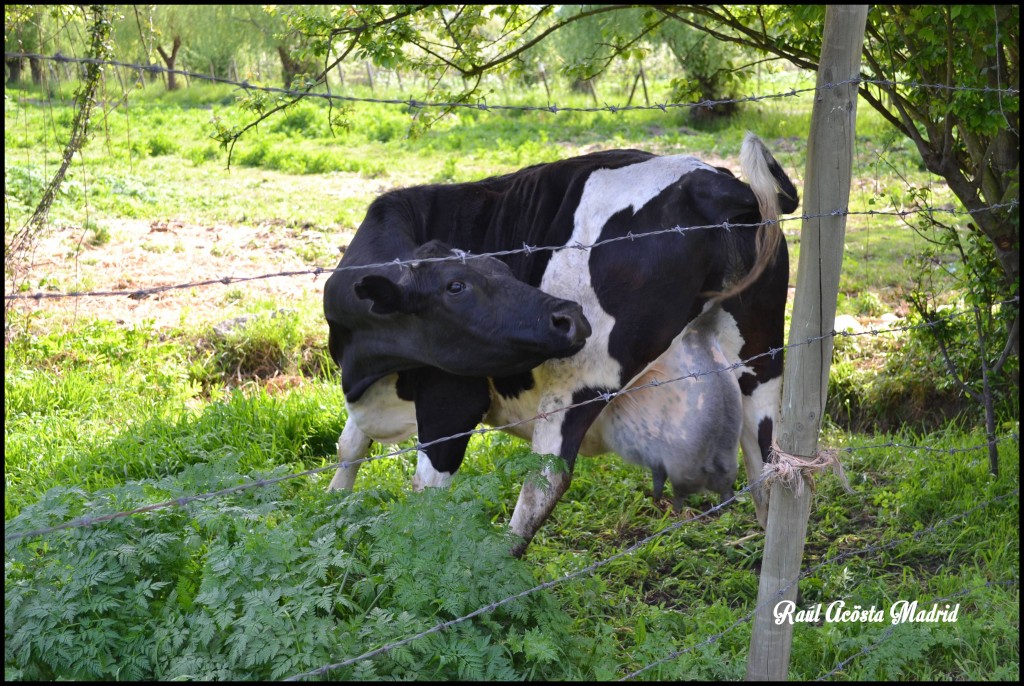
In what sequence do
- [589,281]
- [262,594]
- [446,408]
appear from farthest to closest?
1. [446,408]
2. [589,281]
3. [262,594]

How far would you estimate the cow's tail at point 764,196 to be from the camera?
3592mm

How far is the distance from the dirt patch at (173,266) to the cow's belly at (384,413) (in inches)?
108

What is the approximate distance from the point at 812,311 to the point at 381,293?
1.58 meters

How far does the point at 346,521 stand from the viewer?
11.0ft

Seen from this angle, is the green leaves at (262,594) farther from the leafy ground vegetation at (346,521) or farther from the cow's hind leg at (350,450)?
the cow's hind leg at (350,450)

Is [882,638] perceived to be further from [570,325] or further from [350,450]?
[350,450]

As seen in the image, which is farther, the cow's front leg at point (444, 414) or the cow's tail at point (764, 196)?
the cow's front leg at point (444, 414)

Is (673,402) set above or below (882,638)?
above

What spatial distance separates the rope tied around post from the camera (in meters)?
2.74

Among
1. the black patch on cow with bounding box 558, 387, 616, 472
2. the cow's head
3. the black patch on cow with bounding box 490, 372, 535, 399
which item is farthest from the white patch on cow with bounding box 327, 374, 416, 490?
the black patch on cow with bounding box 558, 387, 616, 472

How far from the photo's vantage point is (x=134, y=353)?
666cm

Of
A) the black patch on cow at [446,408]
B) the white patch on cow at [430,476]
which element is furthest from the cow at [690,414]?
the white patch on cow at [430,476]

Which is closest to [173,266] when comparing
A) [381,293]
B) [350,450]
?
[350,450]

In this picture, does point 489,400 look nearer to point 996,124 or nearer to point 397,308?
point 397,308
